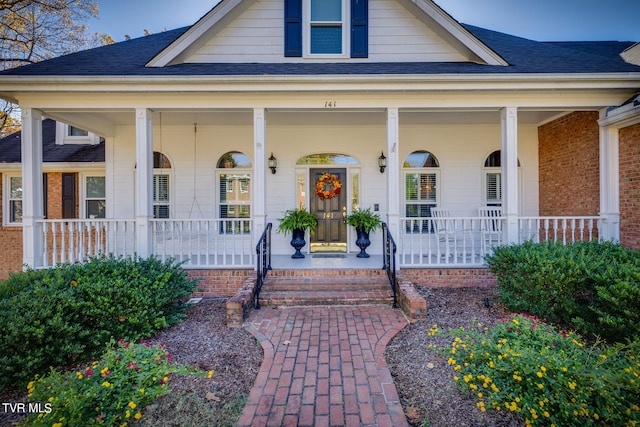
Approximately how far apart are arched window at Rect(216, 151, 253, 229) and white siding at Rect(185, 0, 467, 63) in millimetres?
2251

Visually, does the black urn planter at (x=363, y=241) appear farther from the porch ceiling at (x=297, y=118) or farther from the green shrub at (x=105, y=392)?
the green shrub at (x=105, y=392)

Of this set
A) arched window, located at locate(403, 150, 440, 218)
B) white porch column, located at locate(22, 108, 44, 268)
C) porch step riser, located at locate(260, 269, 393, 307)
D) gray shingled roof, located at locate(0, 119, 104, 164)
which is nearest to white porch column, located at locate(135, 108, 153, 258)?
white porch column, located at locate(22, 108, 44, 268)

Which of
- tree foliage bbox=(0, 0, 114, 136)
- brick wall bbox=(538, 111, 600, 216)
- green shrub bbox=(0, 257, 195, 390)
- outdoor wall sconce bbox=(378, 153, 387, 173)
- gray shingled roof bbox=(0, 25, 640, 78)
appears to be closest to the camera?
green shrub bbox=(0, 257, 195, 390)

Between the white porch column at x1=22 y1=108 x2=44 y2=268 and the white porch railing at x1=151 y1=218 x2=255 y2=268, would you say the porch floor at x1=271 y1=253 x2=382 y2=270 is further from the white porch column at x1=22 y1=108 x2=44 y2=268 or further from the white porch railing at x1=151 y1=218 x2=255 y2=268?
the white porch column at x1=22 y1=108 x2=44 y2=268

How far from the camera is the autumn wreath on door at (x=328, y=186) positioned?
7262mm

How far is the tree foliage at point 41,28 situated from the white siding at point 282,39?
9.95m

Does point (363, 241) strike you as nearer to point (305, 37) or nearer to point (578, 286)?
point (578, 286)

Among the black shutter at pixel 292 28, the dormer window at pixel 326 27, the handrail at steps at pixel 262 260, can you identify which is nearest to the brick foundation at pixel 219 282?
the handrail at steps at pixel 262 260

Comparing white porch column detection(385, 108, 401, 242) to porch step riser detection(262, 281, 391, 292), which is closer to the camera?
porch step riser detection(262, 281, 391, 292)

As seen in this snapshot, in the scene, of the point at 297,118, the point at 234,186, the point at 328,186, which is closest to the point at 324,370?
the point at 328,186

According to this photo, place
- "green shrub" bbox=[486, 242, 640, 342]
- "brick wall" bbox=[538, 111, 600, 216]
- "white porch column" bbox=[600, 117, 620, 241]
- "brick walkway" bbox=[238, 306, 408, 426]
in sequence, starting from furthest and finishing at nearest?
1. "brick wall" bbox=[538, 111, 600, 216]
2. "white porch column" bbox=[600, 117, 620, 241]
3. "green shrub" bbox=[486, 242, 640, 342]
4. "brick walkway" bbox=[238, 306, 408, 426]

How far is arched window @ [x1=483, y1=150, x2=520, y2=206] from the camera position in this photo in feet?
25.3

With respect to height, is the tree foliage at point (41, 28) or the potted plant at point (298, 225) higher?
the tree foliage at point (41, 28)

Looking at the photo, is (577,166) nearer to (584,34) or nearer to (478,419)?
(478,419)
